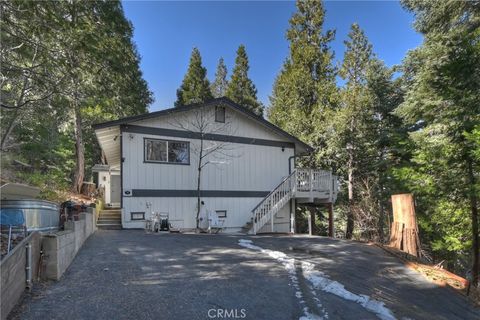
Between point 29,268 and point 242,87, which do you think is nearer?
point 29,268

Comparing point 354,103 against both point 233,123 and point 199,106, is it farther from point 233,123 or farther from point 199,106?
point 199,106

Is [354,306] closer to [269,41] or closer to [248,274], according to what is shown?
[248,274]

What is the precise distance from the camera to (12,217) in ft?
19.3

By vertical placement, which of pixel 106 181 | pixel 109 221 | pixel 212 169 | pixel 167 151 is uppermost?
pixel 167 151

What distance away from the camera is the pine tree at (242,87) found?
36781mm

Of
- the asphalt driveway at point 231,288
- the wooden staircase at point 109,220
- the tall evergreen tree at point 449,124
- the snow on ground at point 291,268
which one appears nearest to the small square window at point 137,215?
the wooden staircase at point 109,220

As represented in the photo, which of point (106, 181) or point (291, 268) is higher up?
point (106, 181)

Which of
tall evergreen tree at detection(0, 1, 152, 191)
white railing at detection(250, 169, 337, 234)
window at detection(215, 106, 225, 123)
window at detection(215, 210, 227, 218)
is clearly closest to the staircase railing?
white railing at detection(250, 169, 337, 234)

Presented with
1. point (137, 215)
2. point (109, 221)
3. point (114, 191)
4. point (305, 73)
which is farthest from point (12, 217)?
point (305, 73)

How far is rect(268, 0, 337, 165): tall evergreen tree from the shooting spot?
24.2 meters

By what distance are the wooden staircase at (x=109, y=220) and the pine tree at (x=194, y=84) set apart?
22916mm

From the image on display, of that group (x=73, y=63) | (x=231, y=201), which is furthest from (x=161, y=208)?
(x=73, y=63)

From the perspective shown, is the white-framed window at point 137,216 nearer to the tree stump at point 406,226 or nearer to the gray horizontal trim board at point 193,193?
the gray horizontal trim board at point 193,193

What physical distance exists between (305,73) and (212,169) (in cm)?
1599
